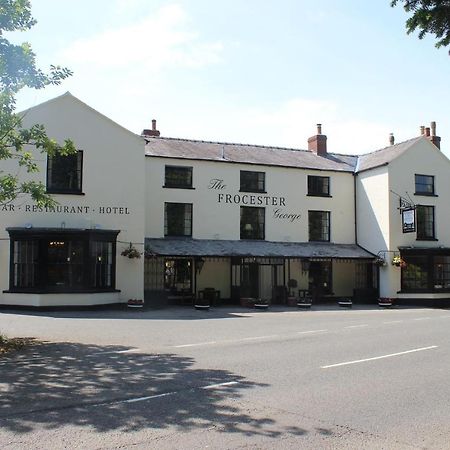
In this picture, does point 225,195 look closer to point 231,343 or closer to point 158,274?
point 158,274

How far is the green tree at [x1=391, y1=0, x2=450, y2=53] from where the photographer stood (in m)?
5.86

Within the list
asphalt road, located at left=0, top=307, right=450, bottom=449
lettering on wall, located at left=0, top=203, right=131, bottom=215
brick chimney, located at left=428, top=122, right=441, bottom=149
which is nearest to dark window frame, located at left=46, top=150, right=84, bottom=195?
lettering on wall, located at left=0, top=203, right=131, bottom=215

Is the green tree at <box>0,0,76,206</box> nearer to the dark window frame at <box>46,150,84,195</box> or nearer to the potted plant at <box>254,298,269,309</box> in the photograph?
the dark window frame at <box>46,150,84,195</box>

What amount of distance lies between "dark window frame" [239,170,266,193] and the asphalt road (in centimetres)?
1421

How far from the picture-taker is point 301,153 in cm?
3234

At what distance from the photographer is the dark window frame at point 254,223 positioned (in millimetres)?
28438

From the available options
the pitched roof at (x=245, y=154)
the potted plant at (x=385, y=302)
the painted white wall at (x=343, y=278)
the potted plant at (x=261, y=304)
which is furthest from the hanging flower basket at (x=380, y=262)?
the potted plant at (x=261, y=304)

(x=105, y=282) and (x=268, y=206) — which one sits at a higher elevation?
(x=268, y=206)

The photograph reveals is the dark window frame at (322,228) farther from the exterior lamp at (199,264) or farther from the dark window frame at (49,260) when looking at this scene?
the dark window frame at (49,260)

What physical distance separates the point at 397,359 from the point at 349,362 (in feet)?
3.58

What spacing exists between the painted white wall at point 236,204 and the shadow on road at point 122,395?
648 inches

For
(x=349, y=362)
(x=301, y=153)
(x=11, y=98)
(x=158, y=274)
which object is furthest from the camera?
(x=301, y=153)

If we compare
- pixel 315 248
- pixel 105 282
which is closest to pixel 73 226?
pixel 105 282

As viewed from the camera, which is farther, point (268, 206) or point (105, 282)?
point (268, 206)
